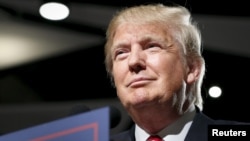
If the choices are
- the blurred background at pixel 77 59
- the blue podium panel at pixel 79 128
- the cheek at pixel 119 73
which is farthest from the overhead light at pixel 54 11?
the blue podium panel at pixel 79 128

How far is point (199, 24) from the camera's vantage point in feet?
3.95

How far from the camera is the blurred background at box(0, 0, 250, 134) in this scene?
3.86ft

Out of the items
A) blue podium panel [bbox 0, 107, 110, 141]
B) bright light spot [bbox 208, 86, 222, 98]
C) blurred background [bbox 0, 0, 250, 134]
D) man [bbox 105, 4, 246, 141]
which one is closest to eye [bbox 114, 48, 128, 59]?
man [bbox 105, 4, 246, 141]

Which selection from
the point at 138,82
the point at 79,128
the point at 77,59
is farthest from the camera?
the point at 77,59

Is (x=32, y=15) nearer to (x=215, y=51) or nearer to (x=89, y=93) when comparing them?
(x=89, y=93)

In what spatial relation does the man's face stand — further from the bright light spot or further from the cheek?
the bright light spot

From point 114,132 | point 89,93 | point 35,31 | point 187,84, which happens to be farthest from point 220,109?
point 35,31

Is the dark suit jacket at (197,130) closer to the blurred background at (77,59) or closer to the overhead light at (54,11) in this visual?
the blurred background at (77,59)

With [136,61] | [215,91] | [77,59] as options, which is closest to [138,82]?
[136,61]

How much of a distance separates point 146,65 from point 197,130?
164 millimetres

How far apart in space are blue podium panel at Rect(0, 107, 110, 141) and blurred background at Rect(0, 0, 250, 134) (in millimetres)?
441

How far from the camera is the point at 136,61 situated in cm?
95

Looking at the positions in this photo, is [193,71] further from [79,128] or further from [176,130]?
[79,128]

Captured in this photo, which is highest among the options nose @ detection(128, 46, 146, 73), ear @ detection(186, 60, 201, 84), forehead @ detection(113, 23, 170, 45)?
forehead @ detection(113, 23, 170, 45)
